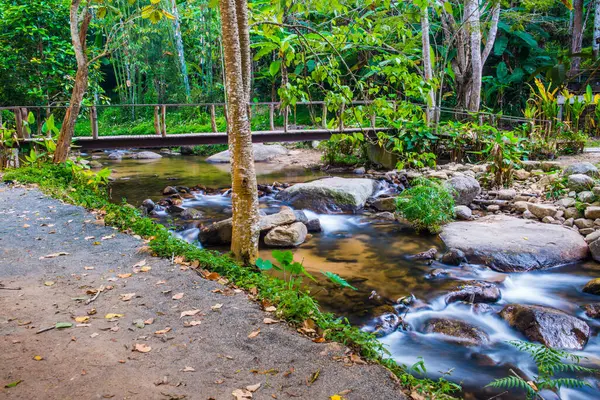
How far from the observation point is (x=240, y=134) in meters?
4.98

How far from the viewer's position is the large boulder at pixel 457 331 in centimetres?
475

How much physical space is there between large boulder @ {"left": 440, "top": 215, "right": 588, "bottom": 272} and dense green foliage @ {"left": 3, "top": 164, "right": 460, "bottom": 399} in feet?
9.06

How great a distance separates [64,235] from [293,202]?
551cm

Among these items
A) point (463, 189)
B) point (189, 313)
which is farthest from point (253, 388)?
point (463, 189)

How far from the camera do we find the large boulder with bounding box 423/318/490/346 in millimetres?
4746

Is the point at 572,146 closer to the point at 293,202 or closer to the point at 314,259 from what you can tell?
the point at 293,202

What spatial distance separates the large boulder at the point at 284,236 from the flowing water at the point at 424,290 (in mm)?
168

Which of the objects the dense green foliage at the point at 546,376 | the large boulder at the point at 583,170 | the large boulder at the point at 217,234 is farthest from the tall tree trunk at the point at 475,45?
the dense green foliage at the point at 546,376

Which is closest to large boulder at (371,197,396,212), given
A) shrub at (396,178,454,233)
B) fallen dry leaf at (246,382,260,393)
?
shrub at (396,178,454,233)

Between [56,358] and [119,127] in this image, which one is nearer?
[56,358]

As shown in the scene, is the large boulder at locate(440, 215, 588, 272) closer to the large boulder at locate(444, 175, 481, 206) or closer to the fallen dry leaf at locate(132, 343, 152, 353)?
the large boulder at locate(444, 175, 481, 206)

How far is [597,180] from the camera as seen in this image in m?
9.14

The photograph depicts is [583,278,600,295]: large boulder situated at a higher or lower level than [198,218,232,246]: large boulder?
lower

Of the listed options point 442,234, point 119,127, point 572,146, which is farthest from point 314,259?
point 119,127
